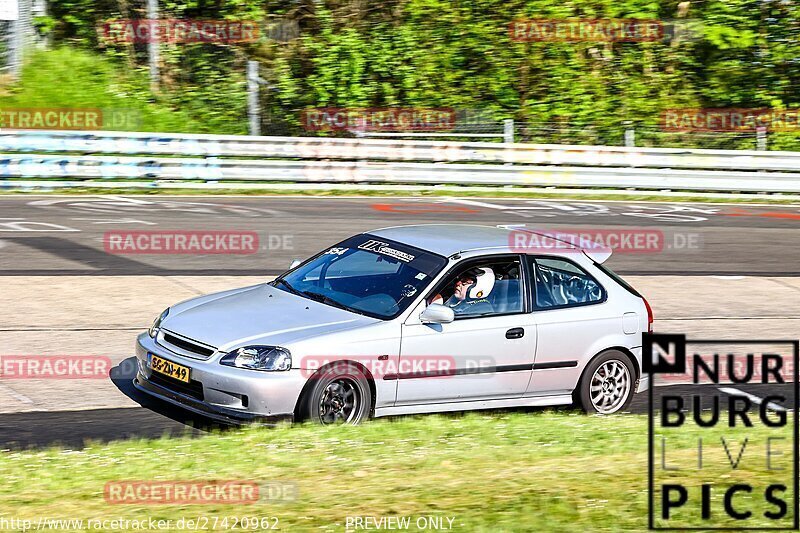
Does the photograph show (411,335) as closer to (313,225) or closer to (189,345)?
(189,345)

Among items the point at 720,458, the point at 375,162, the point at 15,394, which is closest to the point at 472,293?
the point at 720,458

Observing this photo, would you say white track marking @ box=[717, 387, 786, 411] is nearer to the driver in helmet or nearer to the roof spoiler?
the roof spoiler

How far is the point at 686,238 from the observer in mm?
18828

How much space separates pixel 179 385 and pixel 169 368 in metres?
0.18

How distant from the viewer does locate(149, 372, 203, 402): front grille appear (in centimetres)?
755

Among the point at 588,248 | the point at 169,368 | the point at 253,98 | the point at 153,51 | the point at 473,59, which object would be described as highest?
the point at 153,51

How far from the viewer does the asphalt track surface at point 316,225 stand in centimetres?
1447

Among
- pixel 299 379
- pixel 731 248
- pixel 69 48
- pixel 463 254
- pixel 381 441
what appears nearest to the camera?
pixel 381 441

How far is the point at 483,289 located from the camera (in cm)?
850

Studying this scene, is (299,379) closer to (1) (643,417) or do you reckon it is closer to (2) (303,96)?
(1) (643,417)

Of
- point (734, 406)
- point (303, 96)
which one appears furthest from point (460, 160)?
point (734, 406)

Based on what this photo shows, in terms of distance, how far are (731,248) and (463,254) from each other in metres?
11.0

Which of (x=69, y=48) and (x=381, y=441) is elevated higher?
(x=69, y=48)

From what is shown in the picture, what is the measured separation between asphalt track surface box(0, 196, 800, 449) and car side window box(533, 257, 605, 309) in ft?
3.96
